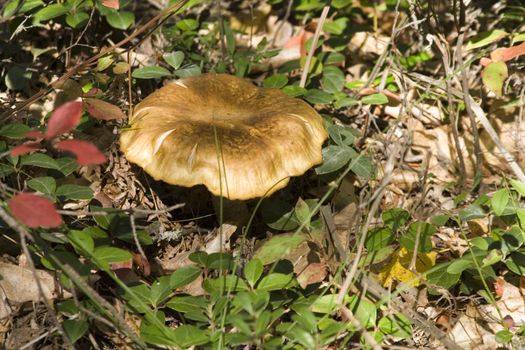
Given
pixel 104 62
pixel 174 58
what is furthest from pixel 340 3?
pixel 104 62

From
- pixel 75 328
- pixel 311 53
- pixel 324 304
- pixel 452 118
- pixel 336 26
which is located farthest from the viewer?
pixel 336 26

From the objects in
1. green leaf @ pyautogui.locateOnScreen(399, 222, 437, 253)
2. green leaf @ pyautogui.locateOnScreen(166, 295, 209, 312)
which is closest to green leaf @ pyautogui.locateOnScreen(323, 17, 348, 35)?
green leaf @ pyautogui.locateOnScreen(399, 222, 437, 253)

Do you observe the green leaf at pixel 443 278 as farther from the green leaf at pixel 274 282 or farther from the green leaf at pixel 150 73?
the green leaf at pixel 150 73

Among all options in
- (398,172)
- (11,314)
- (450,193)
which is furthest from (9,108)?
(450,193)

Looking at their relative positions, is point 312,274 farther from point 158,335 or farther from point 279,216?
point 158,335

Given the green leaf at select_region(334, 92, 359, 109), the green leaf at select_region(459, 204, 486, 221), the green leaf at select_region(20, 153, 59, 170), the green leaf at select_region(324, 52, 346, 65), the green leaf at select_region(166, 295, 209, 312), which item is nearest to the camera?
the green leaf at select_region(166, 295, 209, 312)

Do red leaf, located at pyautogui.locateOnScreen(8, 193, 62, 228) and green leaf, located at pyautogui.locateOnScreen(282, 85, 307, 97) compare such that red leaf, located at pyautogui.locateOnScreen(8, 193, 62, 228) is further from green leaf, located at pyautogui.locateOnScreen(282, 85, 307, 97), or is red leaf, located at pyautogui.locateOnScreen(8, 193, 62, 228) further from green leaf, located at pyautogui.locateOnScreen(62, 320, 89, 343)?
green leaf, located at pyautogui.locateOnScreen(282, 85, 307, 97)

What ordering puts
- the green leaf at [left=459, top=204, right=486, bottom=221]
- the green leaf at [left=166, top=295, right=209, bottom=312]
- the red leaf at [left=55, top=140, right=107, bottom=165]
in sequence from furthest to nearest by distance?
1. the green leaf at [left=459, top=204, right=486, bottom=221]
2. the green leaf at [left=166, top=295, right=209, bottom=312]
3. the red leaf at [left=55, top=140, right=107, bottom=165]
